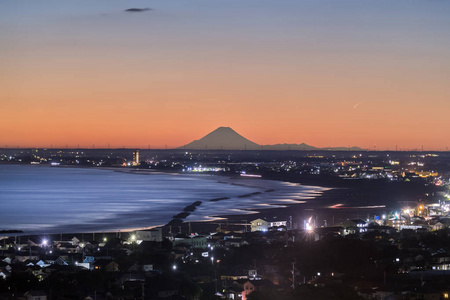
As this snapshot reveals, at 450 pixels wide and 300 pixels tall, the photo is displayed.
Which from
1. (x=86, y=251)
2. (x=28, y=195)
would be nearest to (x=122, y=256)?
(x=86, y=251)

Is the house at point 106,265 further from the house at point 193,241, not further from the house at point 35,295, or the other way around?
the house at point 193,241

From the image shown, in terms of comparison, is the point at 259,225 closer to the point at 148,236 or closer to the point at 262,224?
the point at 262,224

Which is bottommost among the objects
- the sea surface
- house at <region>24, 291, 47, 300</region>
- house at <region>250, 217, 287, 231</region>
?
the sea surface

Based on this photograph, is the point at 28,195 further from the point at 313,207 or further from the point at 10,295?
the point at 10,295

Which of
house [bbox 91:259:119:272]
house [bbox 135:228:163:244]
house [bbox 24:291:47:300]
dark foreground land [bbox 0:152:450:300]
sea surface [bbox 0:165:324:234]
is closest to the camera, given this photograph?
house [bbox 24:291:47:300]

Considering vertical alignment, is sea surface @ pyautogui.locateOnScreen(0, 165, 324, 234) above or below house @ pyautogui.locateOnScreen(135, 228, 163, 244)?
below

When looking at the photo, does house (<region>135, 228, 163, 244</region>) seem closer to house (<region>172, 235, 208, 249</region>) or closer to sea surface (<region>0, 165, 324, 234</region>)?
house (<region>172, 235, 208, 249</region>)

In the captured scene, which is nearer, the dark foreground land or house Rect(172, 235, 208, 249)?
the dark foreground land

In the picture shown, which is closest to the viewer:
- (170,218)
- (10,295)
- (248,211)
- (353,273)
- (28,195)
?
(10,295)

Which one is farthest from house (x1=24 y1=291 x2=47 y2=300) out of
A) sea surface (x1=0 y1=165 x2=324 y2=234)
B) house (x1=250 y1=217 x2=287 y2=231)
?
house (x1=250 y1=217 x2=287 y2=231)

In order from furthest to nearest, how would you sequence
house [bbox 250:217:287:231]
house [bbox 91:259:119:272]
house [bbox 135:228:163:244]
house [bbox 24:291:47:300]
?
house [bbox 250:217:287:231] → house [bbox 135:228:163:244] → house [bbox 91:259:119:272] → house [bbox 24:291:47:300]

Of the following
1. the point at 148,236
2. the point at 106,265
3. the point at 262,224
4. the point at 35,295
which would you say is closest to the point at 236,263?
the point at 106,265
